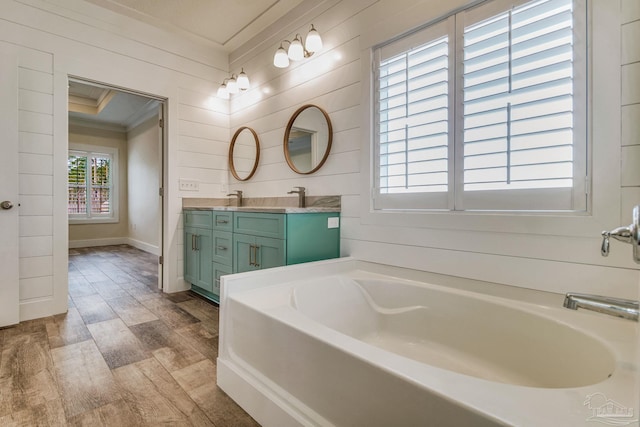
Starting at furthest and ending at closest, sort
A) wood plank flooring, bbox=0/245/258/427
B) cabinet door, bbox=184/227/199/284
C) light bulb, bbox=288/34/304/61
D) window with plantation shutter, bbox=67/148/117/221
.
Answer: window with plantation shutter, bbox=67/148/117/221 → cabinet door, bbox=184/227/199/284 → light bulb, bbox=288/34/304/61 → wood plank flooring, bbox=0/245/258/427

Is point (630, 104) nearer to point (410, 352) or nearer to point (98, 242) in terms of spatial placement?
point (410, 352)

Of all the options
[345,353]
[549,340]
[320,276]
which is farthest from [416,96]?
[345,353]

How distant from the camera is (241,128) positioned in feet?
11.1

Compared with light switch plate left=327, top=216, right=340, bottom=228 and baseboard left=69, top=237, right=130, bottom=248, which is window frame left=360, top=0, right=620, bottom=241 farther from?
baseboard left=69, top=237, right=130, bottom=248

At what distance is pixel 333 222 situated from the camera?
2.30 m

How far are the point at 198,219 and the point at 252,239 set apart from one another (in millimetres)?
934

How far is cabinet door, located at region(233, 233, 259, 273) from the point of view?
94.0 inches

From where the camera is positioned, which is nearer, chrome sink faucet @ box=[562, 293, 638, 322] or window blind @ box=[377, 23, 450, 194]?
chrome sink faucet @ box=[562, 293, 638, 322]

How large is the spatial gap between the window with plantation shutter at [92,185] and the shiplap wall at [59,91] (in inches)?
168

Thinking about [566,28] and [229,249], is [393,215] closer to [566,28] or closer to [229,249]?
[566,28]

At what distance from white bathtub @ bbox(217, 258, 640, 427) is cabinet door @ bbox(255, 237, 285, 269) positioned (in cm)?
30

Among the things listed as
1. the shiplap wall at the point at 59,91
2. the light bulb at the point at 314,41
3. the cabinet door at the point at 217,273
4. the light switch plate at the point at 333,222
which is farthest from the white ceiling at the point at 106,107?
the light switch plate at the point at 333,222

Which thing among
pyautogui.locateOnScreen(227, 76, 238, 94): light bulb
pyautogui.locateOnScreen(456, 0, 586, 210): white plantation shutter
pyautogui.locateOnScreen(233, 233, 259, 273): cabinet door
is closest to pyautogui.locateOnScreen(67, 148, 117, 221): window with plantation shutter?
pyautogui.locateOnScreen(227, 76, 238, 94): light bulb

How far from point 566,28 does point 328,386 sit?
5.72 ft
